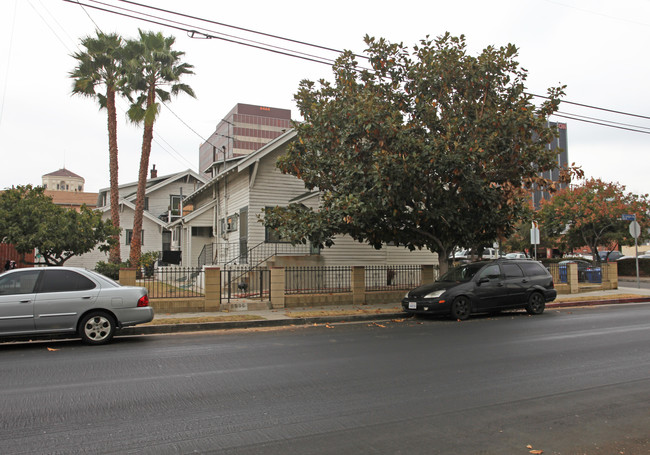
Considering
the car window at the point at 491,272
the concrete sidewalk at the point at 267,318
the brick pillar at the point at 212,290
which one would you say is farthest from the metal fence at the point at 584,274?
the brick pillar at the point at 212,290

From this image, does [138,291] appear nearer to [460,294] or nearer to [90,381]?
[90,381]

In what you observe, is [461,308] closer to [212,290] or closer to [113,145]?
[212,290]

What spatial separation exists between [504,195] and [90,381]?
12196 mm

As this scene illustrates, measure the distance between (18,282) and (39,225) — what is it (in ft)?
35.7

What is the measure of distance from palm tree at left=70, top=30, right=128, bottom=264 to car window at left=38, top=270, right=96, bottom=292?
1622cm

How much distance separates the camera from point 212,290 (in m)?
14.2

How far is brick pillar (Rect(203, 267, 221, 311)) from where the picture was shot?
14234 millimetres

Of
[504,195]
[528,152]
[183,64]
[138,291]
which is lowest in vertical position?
[138,291]

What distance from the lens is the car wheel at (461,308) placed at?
13.2 meters

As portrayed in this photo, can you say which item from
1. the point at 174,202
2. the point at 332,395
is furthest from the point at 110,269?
the point at 332,395

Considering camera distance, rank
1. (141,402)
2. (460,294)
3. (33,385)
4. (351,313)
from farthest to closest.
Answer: (351,313) → (460,294) → (33,385) → (141,402)

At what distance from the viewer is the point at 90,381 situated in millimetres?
6688

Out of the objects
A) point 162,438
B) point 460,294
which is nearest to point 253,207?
point 460,294

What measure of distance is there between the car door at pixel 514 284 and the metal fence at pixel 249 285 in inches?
278
